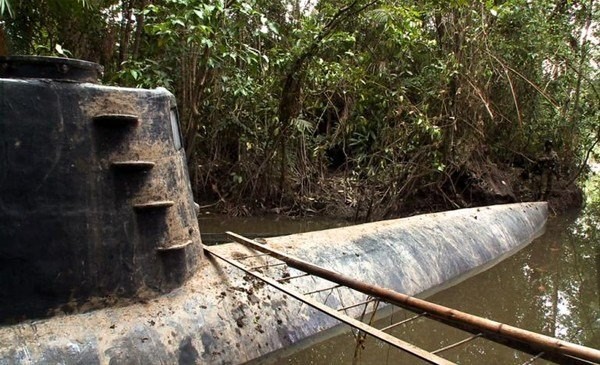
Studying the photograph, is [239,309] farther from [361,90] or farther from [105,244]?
[361,90]

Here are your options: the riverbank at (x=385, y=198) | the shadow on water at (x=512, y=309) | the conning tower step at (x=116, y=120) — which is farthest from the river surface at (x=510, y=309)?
the conning tower step at (x=116, y=120)

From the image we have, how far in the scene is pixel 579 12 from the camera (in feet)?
35.2

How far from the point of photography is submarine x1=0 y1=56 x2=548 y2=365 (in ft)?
9.06

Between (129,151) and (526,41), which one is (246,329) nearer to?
(129,151)

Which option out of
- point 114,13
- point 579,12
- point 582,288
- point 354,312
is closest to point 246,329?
point 354,312

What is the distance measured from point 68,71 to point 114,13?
15.4 feet

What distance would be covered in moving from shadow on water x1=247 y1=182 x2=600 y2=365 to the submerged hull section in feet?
0.60

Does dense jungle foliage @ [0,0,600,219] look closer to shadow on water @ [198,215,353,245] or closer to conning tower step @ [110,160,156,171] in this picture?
shadow on water @ [198,215,353,245]

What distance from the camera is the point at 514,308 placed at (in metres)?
5.01

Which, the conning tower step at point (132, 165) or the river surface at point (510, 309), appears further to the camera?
the river surface at point (510, 309)

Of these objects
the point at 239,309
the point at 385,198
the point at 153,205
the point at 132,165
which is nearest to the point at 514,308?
the point at 239,309

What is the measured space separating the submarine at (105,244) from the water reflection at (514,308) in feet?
1.31

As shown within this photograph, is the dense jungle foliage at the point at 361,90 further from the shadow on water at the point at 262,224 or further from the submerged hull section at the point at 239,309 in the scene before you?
the submerged hull section at the point at 239,309

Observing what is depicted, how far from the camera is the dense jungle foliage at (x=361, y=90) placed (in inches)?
267
